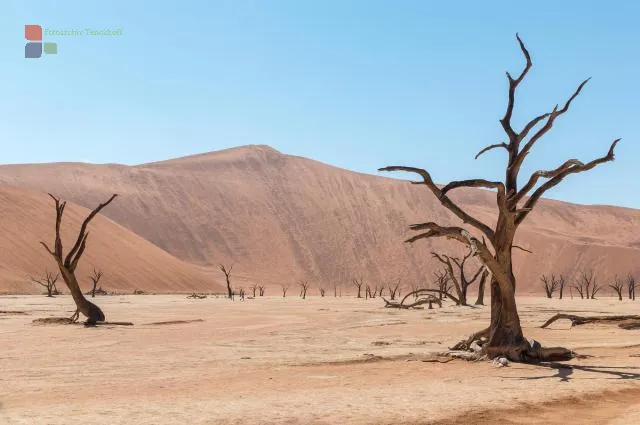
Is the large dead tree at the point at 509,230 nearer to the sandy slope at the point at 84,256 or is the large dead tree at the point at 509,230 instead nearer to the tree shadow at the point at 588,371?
the tree shadow at the point at 588,371

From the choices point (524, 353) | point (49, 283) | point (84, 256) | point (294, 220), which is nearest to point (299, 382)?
point (524, 353)

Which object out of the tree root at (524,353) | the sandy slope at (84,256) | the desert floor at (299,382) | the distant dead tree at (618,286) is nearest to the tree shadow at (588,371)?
the desert floor at (299,382)

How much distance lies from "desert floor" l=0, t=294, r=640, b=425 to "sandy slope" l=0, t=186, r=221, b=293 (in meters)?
51.7

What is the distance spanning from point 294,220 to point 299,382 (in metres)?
123

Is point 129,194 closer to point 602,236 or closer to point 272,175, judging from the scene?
point 272,175

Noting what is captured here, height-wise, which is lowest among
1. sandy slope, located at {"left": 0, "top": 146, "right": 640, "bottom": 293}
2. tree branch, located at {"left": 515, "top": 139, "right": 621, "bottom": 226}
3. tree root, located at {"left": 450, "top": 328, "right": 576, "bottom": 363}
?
tree root, located at {"left": 450, "top": 328, "right": 576, "bottom": 363}

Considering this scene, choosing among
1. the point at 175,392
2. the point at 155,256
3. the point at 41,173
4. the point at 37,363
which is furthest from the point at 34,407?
the point at 41,173

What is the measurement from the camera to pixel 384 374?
10.8 meters

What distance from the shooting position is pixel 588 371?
10875mm

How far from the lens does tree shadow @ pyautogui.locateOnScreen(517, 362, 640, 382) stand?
1021 centimetres

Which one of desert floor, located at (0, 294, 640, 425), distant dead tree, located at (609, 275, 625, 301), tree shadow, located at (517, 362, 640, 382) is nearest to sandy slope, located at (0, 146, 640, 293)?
distant dead tree, located at (609, 275, 625, 301)

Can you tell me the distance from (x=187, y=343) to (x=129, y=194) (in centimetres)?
11701

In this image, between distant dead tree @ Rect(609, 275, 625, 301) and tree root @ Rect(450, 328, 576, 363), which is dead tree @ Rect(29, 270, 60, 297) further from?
tree root @ Rect(450, 328, 576, 363)

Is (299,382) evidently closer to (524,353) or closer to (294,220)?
(524,353)
